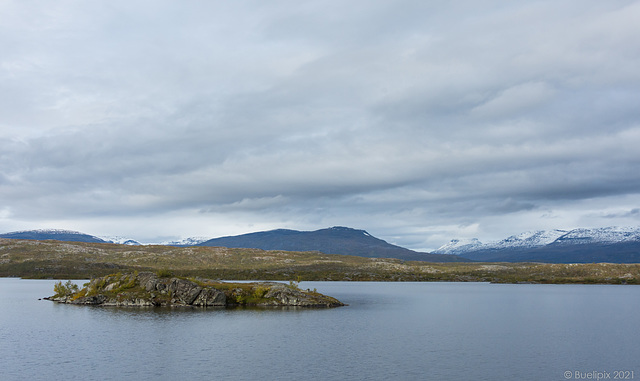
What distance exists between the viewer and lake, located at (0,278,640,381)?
53.9m

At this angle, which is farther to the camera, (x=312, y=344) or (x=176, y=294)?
(x=176, y=294)

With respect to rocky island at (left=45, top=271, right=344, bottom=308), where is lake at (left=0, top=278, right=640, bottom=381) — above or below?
below

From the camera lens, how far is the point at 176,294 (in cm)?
12294

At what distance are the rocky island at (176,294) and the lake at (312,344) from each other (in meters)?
7.34

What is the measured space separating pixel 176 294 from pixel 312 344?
206 feet

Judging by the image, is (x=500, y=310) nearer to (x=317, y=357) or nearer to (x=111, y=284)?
(x=317, y=357)

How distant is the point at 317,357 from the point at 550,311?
8144 centimetres

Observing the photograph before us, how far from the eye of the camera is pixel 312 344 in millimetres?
70875

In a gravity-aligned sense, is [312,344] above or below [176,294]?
below

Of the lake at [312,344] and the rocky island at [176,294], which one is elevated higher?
the rocky island at [176,294]

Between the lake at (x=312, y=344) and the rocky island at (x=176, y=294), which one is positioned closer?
the lake at (x=312, y=344)

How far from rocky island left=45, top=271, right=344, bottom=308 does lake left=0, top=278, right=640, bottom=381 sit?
24.1 feet

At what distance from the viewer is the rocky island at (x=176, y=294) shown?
122 meters

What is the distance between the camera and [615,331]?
86500mm
